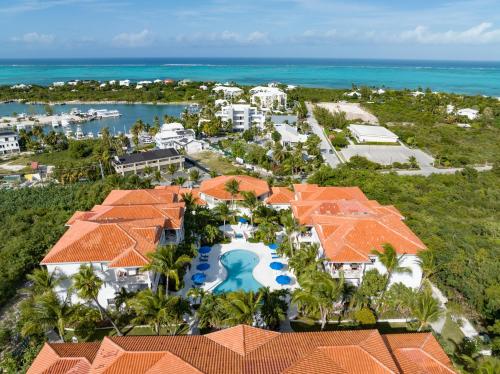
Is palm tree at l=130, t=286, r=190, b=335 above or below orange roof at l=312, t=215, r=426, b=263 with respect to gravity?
below

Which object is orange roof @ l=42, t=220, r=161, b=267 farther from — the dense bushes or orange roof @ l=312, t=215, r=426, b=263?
the dense bushes

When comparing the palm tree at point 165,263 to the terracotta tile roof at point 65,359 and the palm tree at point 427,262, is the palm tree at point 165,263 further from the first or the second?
the palm tree at point 427,262

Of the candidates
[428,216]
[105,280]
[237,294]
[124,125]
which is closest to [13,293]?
[105,280]

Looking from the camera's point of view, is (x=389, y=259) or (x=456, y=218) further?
(x=456, y=218)

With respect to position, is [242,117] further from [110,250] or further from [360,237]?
[110,250]

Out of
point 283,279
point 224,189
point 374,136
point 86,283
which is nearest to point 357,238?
point 283,279

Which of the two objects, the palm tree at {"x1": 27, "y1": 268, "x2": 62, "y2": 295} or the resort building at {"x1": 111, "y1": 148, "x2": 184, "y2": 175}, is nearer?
the palm tree at {"x1": 27, "y1": 268, "x2": 62, "y2": 295}

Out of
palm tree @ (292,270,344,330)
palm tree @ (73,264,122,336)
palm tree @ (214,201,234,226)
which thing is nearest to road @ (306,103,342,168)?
palm tree @ (214,201,234,226)
